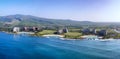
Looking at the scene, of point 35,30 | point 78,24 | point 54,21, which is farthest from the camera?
point 54,21

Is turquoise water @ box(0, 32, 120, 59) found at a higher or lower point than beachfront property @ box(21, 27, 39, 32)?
→ lower

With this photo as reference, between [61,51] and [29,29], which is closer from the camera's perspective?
[61,51]

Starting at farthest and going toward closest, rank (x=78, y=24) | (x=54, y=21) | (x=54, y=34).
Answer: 1. (x=54, y=21)
2. (x=78, y=24)
3. (x=54, y=34)

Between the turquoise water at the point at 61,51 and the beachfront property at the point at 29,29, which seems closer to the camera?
the turquoise water at the point at 61,51

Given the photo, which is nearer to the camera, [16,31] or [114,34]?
[114,34]

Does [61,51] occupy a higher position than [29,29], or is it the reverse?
[29,29]

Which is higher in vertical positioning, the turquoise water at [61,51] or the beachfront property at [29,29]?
the beachfront property at [29,29]

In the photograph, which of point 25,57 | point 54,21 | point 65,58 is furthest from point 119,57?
point 54,21

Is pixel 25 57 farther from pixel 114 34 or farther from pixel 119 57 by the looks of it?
pixel 114 34

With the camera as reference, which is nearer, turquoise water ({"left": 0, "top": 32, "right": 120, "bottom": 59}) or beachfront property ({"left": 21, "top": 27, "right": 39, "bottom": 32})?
turquoise water ({"left": 0, "top": 32, "right": 120, "bottom": 59})

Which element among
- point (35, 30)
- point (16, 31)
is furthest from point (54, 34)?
point (16, 31)
